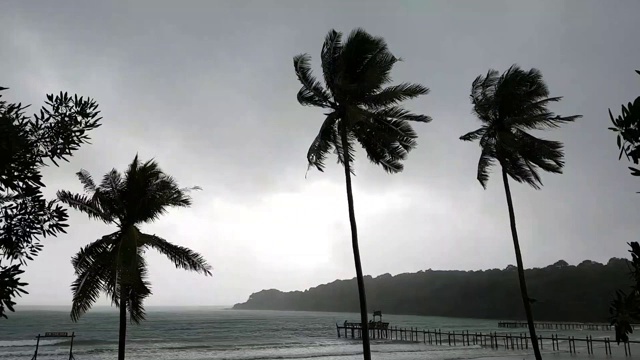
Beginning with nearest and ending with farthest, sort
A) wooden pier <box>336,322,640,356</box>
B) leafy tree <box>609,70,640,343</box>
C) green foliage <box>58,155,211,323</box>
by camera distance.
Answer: leafy tree <box>609,70,640,343</box> → green foliage <box>58,155,211,323</box> → wooden pier <box>336,322,640,356</box>

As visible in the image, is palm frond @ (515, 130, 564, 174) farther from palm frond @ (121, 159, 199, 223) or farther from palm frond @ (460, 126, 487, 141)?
palm frond @ (121, 159, 199, 223)

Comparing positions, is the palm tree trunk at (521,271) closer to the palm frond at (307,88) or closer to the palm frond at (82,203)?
the palm frond at (307,88)

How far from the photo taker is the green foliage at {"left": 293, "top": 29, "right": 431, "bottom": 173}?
1459 cm

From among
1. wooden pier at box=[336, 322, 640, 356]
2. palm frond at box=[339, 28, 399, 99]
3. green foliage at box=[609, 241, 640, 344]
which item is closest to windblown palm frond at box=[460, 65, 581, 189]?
palm frond at box=[339, 28, 399, 99]

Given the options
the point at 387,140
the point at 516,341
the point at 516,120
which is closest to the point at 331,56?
the point at 387,140

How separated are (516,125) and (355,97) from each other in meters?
6.87

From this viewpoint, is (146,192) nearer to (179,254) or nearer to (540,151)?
(179,254)

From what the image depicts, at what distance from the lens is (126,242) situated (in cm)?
1368

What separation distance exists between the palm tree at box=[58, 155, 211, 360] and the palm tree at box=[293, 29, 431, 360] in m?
5.68

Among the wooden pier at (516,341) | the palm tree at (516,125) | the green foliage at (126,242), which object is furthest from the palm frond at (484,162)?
the wooden pier at (516,341)

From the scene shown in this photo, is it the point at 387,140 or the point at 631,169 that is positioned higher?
the point at 387,140

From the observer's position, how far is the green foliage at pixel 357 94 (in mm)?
14586

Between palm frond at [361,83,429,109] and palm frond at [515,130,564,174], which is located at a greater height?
palm frond at [361,83,429,109]

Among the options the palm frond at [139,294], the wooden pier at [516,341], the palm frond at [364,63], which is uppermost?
the palm frond at [364,63]
